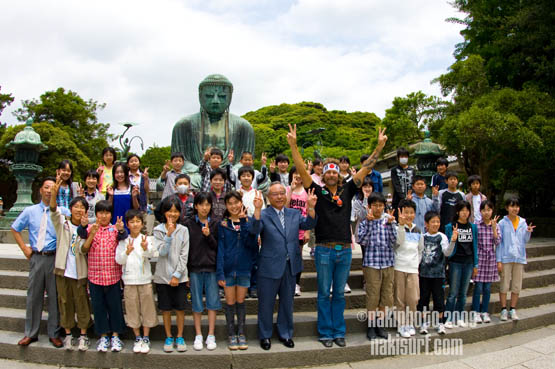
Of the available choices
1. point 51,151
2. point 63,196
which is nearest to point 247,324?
point 63,196

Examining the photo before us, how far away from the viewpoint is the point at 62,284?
402 centimetres

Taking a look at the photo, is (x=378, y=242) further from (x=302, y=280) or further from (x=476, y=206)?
(x=476, y=206)

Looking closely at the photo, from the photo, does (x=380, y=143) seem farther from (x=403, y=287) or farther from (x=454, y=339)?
(x=454, y=339)

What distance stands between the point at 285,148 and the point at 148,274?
120 feet

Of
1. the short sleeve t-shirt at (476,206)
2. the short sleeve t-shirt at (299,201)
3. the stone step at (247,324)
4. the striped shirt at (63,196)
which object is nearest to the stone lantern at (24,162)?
the striped shirt at (63,196)

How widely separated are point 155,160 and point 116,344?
3744 centimetres

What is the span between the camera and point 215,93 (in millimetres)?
7734

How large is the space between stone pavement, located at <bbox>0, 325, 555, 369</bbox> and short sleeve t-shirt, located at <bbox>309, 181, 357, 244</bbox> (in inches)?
53.3

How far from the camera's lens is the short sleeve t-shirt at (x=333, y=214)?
4.12 m

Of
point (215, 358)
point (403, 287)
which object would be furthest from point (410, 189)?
point (215, 358)

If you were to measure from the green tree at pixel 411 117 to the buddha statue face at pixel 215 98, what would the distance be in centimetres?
704

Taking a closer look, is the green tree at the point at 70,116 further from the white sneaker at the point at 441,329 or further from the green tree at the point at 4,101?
the white sneaker at the point at 441,329

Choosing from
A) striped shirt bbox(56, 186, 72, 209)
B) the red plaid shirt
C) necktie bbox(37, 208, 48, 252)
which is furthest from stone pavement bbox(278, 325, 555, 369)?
striped shirt bbox(56, 186, 72, 209)

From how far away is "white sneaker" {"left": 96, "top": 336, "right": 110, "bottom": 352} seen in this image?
3.84 meters
